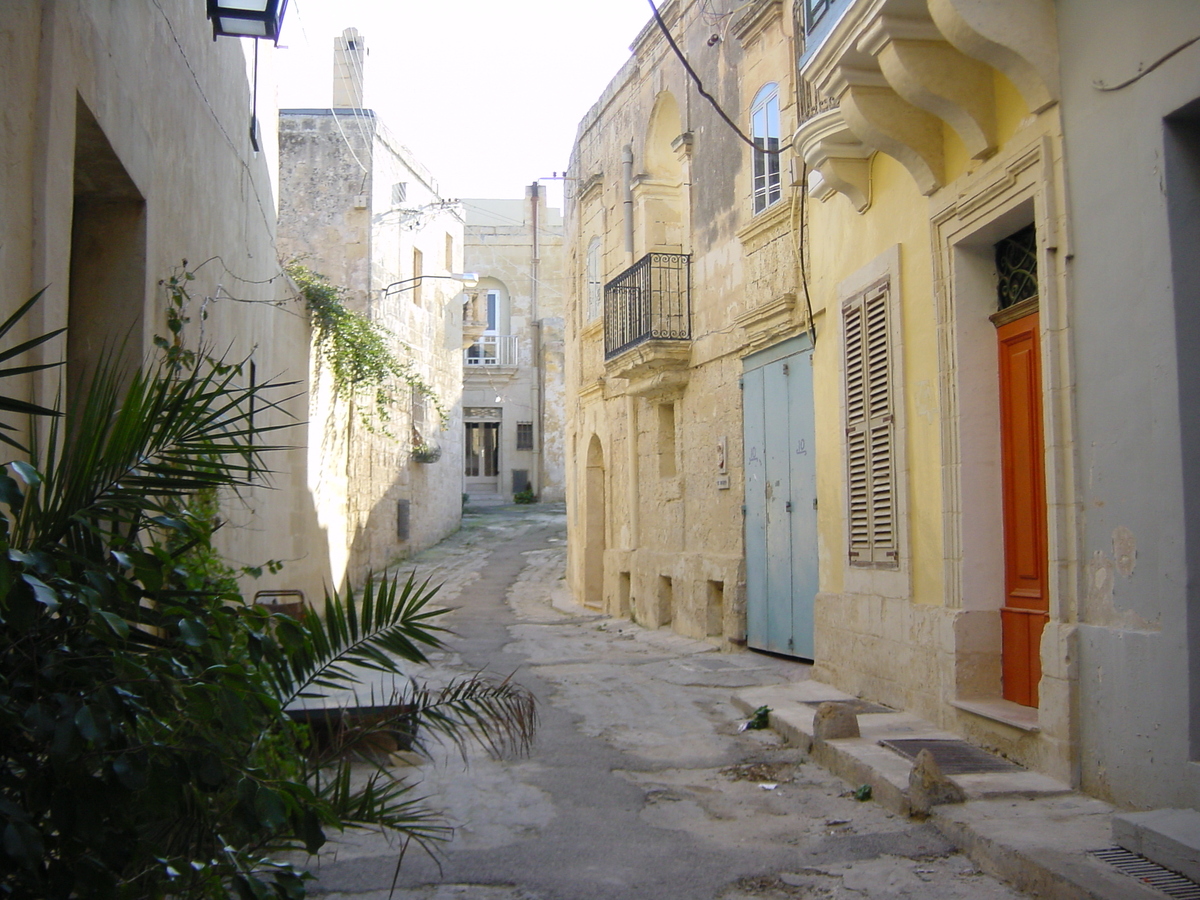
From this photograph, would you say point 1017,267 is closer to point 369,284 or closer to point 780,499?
point 780,499

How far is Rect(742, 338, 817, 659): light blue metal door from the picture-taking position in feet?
30.0

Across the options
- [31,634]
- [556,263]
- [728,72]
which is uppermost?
[556,263]

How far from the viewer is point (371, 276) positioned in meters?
18.5

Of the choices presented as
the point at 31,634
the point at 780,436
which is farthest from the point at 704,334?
the point at 31,634

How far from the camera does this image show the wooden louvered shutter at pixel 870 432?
717 cm

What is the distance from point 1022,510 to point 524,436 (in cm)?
2665

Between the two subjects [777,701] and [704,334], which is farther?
[704,334]

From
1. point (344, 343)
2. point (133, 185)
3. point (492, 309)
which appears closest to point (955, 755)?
point (133, 185)

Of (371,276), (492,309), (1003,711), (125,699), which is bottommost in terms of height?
(1003,711)

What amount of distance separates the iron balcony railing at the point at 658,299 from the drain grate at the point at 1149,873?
28.1ft

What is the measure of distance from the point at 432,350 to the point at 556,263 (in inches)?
431

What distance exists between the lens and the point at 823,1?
687 cm

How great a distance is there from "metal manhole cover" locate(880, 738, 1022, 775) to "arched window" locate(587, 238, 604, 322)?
10808 millimetres

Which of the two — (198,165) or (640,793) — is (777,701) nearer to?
→ (640,793)
